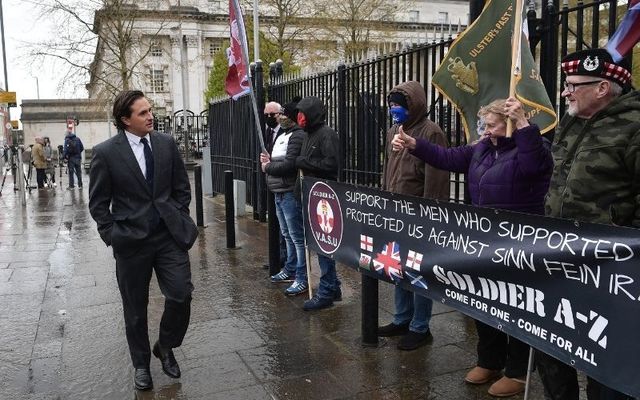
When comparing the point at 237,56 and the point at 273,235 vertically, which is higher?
the point at 237,56

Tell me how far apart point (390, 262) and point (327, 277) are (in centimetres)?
151

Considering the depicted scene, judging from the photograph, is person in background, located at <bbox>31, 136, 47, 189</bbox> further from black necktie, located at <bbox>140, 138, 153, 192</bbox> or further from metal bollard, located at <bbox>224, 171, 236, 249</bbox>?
black necktie, located at <bbox>140, 138, 153, 192</bbox>

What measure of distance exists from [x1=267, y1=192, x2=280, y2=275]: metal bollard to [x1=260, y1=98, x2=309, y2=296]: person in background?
0.98ft

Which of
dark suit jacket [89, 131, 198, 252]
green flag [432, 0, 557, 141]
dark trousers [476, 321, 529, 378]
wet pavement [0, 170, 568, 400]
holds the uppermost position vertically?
green flag [432, 0, 557, 141]

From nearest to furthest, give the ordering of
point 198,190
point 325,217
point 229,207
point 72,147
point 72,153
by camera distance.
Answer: point 325,217, point 229,207, point 198,190, point 72,147, point 72,153

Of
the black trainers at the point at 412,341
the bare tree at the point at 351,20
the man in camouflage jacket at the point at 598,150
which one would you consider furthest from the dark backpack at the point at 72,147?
the man in camouflage jacket at the point at 598,150

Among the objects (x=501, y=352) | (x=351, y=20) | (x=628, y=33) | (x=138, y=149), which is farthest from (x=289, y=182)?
(x=351, y=20)

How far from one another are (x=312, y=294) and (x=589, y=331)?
11.8 feet

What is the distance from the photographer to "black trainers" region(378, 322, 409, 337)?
472cm

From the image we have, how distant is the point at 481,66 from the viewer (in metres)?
4.45

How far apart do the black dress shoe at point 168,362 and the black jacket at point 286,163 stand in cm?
204

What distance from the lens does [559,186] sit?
2.84 metres

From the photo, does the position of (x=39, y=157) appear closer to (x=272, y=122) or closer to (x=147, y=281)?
(x=272, y=122)

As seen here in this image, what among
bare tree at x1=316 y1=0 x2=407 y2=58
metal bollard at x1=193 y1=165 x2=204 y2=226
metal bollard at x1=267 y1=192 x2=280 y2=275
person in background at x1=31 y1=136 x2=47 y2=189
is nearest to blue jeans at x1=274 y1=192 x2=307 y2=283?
metal bollard at x1=267 y1=192 x2=280 y2=275
